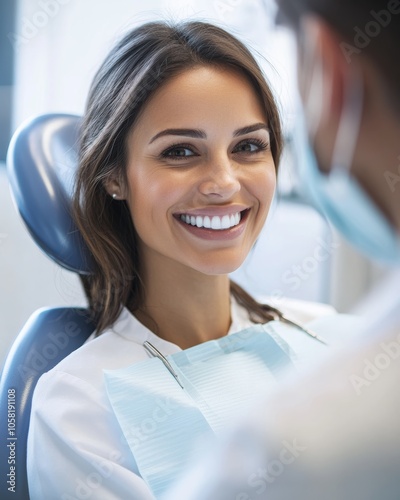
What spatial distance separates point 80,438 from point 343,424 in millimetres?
681

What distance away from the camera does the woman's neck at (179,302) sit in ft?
4.58

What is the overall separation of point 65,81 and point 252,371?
1.38 meters

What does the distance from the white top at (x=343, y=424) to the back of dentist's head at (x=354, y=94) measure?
97 millimetres

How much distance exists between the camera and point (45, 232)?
Result: 1375mm

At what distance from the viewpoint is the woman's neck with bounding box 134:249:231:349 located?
139cm

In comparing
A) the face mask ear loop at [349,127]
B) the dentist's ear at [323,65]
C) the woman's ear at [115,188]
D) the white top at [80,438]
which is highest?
the dentist's ear at [323,65]

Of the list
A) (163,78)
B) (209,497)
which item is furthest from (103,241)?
(209,497)

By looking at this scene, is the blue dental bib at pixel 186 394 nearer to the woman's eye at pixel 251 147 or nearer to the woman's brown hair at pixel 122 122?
the woman's brown hair at pixel 122 122

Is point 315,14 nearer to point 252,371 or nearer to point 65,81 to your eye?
point 252,371

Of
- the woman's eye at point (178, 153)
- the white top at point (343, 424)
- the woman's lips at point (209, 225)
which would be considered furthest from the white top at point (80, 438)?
the white top at point (343, 424)

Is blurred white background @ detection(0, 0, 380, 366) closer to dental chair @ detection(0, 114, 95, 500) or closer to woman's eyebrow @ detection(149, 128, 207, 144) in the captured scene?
dental chair @ detection(0, 114, 95, 500)

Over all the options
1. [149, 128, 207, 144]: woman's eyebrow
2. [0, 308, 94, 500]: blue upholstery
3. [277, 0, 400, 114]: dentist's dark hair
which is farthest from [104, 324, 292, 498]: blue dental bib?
[277, 0, 400, 114]: dentist's dark hair

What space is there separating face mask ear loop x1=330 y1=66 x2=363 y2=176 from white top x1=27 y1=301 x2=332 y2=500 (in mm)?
744

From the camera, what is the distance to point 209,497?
66cm
